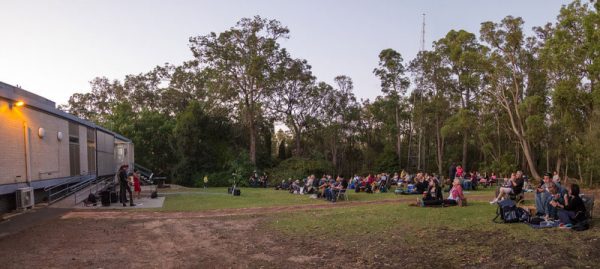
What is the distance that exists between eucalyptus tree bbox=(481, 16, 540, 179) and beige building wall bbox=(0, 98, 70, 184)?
2529 centimetres

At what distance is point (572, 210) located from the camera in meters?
9.03

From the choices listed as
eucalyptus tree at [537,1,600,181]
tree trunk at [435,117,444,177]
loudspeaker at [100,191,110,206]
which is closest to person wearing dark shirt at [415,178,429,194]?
eucalyptus tree at [537,1,600,181]

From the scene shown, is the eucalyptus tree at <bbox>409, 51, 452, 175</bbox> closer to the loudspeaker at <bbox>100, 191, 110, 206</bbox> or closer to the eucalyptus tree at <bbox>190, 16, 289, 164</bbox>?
the eucalyptus tree at <bbox>190, 16, 289, 164</bbox>

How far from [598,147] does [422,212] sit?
46.6ft

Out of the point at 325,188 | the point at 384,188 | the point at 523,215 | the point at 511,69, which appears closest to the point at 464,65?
the point at 511,69

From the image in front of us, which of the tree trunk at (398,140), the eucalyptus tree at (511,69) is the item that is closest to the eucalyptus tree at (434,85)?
the tree trunk at (398,140)

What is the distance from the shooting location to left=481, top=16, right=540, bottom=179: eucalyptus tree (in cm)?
2827

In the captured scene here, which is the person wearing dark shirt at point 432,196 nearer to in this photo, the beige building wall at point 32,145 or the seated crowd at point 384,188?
the seated crowd at point 384,188

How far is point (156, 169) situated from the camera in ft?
123

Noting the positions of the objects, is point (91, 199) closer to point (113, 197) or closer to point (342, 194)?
point (113, 197)

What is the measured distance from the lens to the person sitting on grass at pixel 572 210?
8961 mm

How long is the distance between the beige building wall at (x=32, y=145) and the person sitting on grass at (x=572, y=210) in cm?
1310

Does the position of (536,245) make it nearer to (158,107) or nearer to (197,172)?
(197,172)

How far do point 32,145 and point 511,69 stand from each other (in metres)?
27.9
